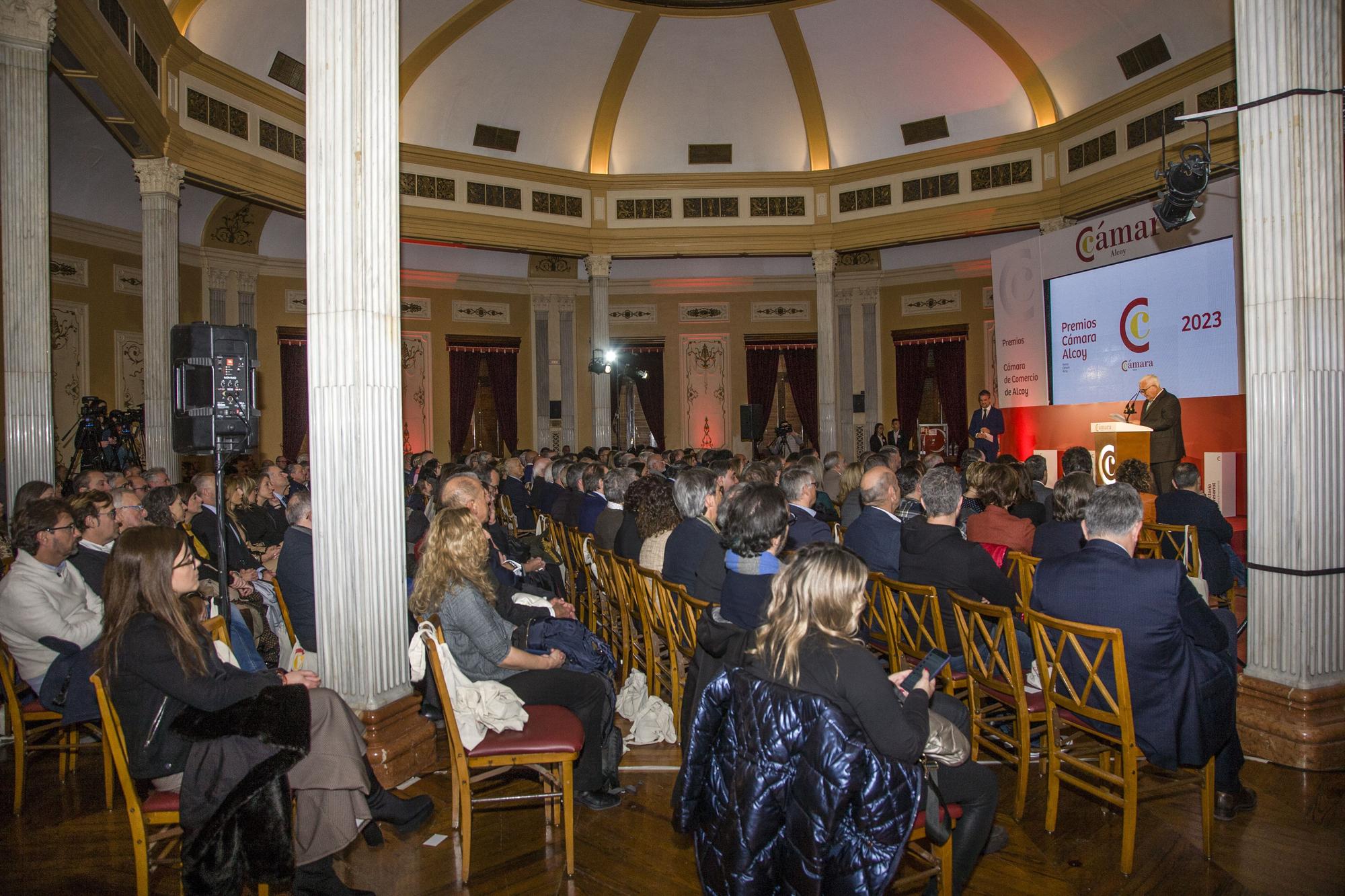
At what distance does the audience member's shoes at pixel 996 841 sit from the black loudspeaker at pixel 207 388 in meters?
3.56

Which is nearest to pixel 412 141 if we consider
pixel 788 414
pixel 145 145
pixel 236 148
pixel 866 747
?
pixel 236 148

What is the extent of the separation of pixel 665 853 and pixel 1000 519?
91.6 inches

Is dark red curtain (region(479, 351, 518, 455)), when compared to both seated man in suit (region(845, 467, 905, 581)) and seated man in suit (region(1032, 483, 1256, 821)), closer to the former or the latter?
seated man in suit (region(845, 467, 905, 581))

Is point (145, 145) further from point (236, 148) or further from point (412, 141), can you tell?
point (412, 141)

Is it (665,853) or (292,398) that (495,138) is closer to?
(292,398)

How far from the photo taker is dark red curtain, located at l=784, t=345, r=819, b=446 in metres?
15.9

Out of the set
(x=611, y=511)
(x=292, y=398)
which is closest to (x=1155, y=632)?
(x=611, y=511)

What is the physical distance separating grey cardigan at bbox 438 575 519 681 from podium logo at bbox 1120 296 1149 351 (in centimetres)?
866

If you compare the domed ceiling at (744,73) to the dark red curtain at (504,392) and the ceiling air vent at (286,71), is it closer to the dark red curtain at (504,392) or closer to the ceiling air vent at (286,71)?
the ceiling air vent at (286,71)

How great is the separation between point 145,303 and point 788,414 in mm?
10831

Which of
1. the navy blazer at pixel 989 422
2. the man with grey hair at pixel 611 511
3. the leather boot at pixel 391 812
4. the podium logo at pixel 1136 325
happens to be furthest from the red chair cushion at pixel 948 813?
the podium logo at pixel 1136 325

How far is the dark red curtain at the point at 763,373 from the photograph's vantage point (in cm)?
1591

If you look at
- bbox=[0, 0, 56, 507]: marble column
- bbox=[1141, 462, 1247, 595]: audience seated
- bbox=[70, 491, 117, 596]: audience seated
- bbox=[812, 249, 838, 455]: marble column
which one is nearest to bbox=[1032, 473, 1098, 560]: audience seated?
bbox=[1141, 462, 1247, 595]: audience seated

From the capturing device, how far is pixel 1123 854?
9.00ft
